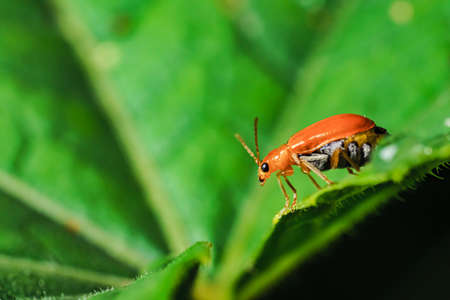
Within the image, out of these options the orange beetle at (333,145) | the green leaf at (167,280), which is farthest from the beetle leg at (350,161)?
the green leaf at (167,280)

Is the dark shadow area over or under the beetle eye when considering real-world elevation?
under

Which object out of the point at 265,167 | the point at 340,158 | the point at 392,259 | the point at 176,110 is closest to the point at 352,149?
the point at 340,158

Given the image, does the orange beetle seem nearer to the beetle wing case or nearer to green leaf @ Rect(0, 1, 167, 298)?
the beetle wing case

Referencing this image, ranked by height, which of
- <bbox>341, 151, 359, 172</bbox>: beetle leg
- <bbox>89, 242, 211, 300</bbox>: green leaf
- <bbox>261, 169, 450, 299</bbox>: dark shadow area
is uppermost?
<bbox>341, 151, 359, 172</bbox>: beetle leg

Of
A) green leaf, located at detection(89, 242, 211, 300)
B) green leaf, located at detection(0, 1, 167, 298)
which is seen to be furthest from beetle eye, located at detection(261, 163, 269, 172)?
green leaf, located at detection(89, 242, 211, 300)

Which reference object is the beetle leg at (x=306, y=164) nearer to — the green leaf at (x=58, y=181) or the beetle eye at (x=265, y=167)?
the beetle eye at (x=265, y=167)

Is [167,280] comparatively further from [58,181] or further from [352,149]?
[58,181]
